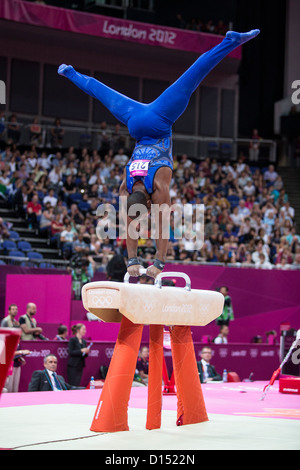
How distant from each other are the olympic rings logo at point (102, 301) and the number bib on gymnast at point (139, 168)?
1187 mm

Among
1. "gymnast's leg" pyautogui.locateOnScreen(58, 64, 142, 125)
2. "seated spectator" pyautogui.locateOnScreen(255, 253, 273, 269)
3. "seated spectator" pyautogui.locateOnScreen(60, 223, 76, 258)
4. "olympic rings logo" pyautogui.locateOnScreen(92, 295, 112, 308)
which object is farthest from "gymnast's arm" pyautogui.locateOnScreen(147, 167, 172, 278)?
"seated spectator" pyautogui.locateOnScreen(255, 253, 273, 269)

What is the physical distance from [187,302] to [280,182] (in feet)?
48.3

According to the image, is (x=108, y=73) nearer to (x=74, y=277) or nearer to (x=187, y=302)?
(x=74, y=277)

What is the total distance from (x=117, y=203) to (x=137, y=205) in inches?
411

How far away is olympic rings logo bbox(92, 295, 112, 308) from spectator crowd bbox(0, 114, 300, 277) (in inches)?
308

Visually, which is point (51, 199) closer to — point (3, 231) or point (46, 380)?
point (3, 231)

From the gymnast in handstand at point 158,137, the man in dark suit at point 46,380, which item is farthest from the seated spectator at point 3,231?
the gymnast in handstand at point 158,137

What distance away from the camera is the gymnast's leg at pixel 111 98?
578 cm

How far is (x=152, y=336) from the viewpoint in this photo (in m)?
5.35

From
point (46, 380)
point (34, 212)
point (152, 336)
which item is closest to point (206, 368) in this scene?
point (46, 380)

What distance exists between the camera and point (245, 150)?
22.3 metres

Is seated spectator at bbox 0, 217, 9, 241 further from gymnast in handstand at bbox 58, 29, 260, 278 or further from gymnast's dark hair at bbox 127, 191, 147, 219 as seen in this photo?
gymnast's dark hair at bbox 127, 191, 147, 219
